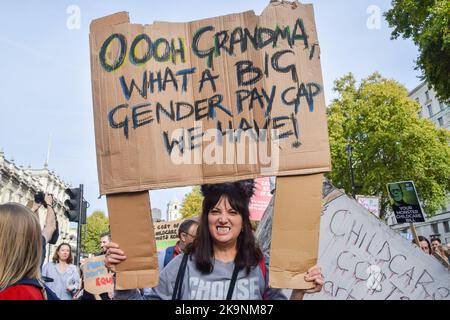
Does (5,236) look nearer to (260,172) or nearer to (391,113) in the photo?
(260,172)

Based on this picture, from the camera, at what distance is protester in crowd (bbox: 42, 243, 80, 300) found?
4.88 metres

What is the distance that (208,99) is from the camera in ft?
6.69

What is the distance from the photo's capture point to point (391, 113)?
20688mm

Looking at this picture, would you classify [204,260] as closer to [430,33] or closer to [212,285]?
[212,285]

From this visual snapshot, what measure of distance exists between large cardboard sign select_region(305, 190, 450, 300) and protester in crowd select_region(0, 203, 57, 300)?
2285 mm

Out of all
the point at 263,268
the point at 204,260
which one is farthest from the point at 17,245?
the point at 263,268

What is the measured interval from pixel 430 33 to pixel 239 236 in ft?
32.0

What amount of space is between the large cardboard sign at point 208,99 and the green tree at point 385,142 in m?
18.9

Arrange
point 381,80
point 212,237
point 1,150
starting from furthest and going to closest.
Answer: point 1,150, point 381,80, point 212,237

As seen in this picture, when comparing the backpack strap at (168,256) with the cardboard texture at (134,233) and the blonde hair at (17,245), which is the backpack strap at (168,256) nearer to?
the cardboard texture at (134,233)

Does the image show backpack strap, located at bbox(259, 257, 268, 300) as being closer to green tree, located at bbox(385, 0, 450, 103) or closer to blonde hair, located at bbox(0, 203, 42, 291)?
blonde hair, located at bbox(0, 203, 42, 291)

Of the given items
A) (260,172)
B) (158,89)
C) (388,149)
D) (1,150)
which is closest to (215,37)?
(158,89)
